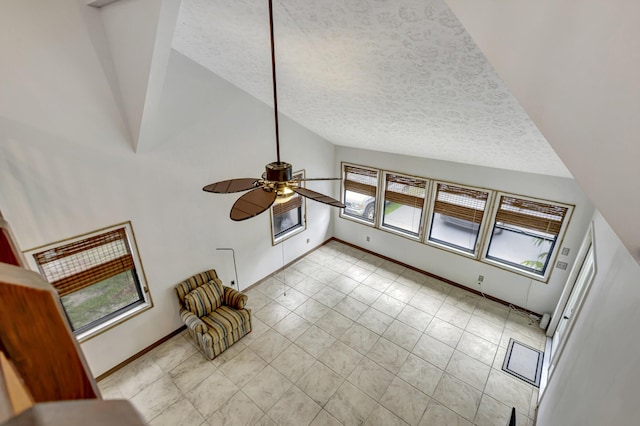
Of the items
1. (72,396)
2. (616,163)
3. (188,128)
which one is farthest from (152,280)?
(616,163)

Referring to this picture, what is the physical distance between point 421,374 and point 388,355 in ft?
1.56

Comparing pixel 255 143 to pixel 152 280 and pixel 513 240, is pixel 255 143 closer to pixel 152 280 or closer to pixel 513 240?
pixel 152 280

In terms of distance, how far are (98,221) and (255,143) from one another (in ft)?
7.71

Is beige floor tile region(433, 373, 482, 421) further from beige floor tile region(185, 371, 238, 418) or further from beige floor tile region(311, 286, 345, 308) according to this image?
beige floor tile region(185, 371, 238, 418)

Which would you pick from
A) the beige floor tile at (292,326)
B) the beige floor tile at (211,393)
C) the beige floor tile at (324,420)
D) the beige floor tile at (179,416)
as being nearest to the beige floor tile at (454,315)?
the beige floor tile at (292,326)

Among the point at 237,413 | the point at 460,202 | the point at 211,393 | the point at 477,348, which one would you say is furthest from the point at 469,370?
the point at 211,393

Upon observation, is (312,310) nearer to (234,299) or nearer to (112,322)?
(234,299)

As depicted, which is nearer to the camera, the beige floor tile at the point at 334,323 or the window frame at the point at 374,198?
the beige floor tile at the point at 334,323

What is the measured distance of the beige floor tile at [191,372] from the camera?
3805 millimetres

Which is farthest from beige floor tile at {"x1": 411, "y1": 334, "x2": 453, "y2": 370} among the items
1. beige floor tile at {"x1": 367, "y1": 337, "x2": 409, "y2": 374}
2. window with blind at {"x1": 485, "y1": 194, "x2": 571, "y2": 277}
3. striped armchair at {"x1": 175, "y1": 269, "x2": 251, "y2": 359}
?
striped armchair at {"x1": 175, "y1": 269, "x2": 251, "y2": 359}

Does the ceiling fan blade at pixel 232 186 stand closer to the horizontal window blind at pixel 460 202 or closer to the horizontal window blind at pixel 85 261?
the horizontal window blind at pixel 85 261

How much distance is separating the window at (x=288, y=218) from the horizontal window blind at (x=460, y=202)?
2.57m

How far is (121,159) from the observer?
134 inches

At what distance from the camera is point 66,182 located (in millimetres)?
3064
